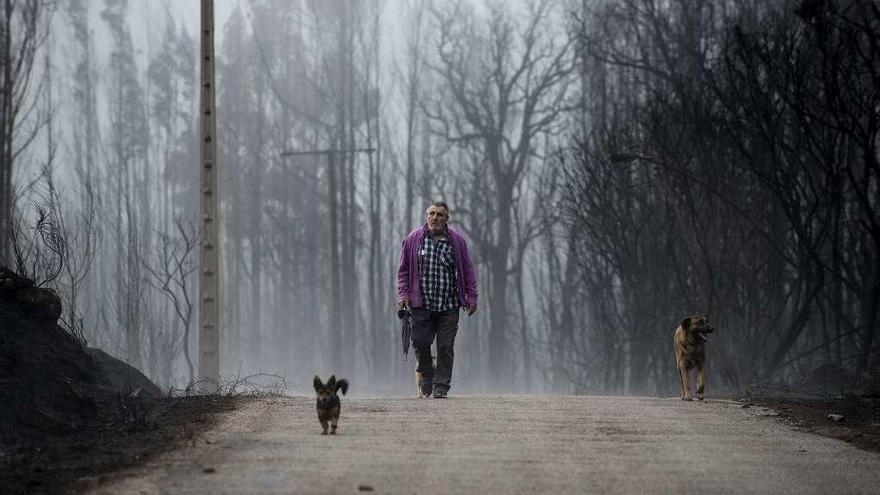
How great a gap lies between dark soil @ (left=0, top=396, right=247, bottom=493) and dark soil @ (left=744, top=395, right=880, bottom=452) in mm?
5417

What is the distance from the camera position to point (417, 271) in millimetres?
13328

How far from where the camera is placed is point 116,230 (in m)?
45.3

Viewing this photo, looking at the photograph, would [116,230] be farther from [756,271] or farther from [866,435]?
[866,435]

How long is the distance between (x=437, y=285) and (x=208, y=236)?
462cm

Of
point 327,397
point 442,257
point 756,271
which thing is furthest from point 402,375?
point 327,397

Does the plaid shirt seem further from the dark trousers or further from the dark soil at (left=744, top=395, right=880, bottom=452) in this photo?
the dark soil at (left=744, top=395, right=880, bottom=452)

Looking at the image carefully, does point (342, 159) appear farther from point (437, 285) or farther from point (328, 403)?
point (328, 403)

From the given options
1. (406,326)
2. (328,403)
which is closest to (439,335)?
(406,326)

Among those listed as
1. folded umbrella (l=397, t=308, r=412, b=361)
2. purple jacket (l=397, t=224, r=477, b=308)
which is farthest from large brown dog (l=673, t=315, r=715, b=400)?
folded umbrella (l=397, t=308, r=412, b=361)

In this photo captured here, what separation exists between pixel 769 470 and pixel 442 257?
17.6 ft

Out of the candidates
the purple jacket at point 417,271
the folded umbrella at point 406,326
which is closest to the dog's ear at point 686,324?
the purple jacket at point 417,271

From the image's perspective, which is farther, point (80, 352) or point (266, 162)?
point (266, 162)

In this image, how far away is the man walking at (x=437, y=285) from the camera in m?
13.3

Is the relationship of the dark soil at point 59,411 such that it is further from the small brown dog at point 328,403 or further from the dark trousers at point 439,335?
the dark trousers at point 439,335
